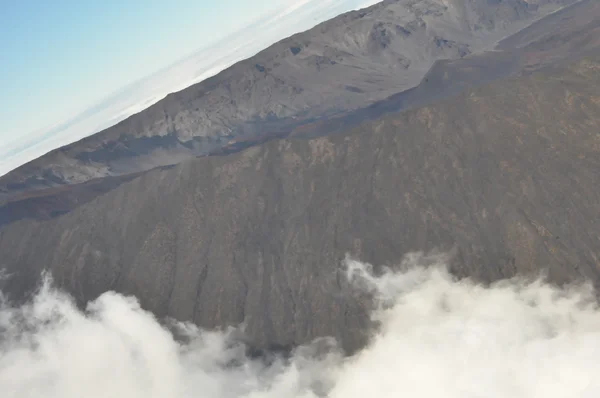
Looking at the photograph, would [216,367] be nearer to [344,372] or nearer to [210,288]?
[210,288]

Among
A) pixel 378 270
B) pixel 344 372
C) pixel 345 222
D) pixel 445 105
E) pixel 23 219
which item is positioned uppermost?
pixel 23 219

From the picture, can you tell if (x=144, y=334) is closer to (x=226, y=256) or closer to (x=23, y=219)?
(x=226, y=256)

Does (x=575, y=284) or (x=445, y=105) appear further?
(x=445, y=105)

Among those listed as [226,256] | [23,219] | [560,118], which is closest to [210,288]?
[226,256]

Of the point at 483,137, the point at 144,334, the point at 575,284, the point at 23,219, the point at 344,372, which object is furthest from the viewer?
the point at 23,219

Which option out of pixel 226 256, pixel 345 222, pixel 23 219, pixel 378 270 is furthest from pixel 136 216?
pixel 378 270

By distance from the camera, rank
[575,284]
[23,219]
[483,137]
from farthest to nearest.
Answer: [23,219] < [483,137] < [575,284]

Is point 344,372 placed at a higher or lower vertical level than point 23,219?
lower
